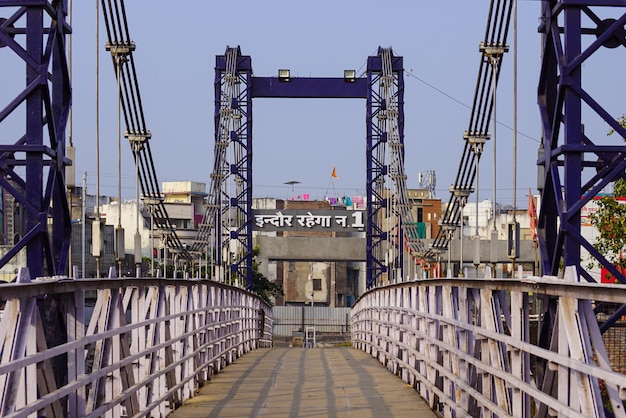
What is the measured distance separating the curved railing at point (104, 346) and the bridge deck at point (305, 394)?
1.23ft

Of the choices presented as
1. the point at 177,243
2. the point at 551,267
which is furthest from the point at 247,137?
the point at 551,267

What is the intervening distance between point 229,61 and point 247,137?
12.8 feet

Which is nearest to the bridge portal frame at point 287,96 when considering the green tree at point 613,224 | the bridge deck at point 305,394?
the green tree at point 613,224

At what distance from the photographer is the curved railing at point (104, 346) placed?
6793 mm

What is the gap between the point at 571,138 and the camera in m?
15.2

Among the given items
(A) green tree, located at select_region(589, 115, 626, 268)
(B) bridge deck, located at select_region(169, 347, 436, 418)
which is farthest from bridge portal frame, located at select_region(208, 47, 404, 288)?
(B) bridge deck, located at select_region(169, 347, 436, 418)

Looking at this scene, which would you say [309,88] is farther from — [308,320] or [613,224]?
[308,320]

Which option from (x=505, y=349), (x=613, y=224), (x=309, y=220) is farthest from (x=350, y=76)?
(x=505, y=349)

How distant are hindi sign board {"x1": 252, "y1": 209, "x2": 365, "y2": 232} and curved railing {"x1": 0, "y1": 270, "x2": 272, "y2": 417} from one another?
53002 millimetres

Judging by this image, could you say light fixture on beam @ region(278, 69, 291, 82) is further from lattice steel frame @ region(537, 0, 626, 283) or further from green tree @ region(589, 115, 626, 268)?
lattice steel frame @ region(537, 0, 626, 283)

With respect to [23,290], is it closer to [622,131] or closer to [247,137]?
[622,131]

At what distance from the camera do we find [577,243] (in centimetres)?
1503

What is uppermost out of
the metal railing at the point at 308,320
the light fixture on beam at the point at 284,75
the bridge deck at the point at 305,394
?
the light fixture on beam at the point at 284,75

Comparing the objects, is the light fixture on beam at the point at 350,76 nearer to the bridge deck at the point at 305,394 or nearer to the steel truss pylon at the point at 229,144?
the steel truss pylon at the point at 229,144
